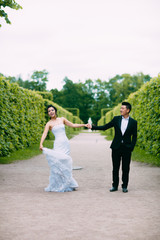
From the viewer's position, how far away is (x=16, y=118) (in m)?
12.8

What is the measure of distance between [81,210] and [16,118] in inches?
332

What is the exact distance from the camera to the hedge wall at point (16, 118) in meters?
11.1

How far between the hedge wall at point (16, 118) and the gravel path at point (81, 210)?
3.47 metres

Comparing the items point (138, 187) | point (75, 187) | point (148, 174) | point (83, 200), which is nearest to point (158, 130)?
point (148, 174)

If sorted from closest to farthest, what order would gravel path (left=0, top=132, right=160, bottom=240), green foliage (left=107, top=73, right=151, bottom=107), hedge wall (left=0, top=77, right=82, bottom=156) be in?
gravel path (left=0, top=132, right=160, bottom=240) < hedge wall (left=0, top=77, right=82, bottom=156) < green foliage (left=107, top=73, right=151, bottom=107)

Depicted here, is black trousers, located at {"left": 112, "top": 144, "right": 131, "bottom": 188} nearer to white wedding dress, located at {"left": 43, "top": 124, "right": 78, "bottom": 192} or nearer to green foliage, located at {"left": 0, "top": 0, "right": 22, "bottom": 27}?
white wedding dress, located at {"left": 43, "top": 124, "right": 78, "bottom": 192}

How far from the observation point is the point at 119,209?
195 inches

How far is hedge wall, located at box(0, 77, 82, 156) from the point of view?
1115 centimetres

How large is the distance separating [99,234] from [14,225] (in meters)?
1.15

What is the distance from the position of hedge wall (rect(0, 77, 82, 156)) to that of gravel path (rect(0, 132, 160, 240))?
347 centimetres

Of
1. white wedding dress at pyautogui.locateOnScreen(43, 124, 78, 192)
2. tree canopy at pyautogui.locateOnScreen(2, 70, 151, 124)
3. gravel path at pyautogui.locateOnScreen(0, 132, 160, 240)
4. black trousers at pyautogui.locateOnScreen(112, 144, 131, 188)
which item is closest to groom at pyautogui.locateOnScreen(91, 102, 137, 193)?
black trousers at pyautogui.locateOnScreen(112, 144, 131, 188)

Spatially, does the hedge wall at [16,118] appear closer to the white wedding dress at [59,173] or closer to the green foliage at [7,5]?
the green foliage at [7,5]

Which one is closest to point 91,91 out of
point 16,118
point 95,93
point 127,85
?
point 95,93

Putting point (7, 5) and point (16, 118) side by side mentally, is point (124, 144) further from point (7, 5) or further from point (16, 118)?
point (16, 118)
